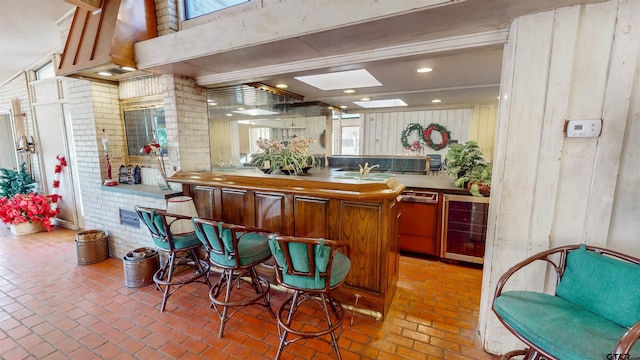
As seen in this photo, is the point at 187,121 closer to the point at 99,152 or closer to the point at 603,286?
the point at 99,152

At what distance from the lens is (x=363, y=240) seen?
89.9 inches

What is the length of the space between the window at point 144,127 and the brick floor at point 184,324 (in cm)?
169

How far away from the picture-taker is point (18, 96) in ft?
16.2

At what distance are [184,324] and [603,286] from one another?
9.15 feet

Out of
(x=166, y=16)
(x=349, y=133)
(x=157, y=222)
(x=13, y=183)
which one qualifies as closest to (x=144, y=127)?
(x=166, y=16)

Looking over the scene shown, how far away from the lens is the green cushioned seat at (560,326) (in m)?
1.10

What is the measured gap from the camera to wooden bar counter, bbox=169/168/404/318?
2.18 m


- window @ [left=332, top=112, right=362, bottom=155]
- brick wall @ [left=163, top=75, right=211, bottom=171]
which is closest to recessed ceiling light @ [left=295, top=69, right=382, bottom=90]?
brick wall @ [left=163, top=75, right=211, bottom=171]

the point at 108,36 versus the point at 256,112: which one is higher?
the point at 108,36

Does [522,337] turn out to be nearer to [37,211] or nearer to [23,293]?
[23,293]

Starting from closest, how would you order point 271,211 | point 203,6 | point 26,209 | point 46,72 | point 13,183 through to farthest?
point 271,211 < point 203,6 < point 26,209 < point 46,72 < point 13,183

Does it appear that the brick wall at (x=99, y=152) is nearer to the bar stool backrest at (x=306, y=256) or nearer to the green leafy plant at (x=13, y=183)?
the green leafy plant at (x=13, y=183)

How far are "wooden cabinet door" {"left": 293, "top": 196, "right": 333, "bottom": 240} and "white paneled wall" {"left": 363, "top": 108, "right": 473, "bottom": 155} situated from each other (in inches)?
234

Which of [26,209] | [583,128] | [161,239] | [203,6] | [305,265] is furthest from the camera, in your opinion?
[26,209]
